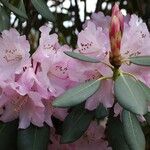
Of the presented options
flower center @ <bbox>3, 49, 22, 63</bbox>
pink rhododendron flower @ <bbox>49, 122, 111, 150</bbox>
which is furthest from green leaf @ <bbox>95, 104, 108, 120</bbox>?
flower center @ <bbox>3, 49, 22, 63</bbox>

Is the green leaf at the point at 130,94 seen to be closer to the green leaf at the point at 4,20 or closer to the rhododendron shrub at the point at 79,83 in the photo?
the rhododendron shrub at the point at 79,83

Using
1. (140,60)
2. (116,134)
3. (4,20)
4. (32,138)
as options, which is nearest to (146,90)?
(140,60)

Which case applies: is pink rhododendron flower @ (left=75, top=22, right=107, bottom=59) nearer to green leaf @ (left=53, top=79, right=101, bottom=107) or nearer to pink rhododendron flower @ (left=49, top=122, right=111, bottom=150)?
green leaf @ (left=53, top=79, right=101, bottom=107)

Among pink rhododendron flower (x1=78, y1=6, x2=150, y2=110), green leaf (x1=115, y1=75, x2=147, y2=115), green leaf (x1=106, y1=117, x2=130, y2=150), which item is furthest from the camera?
green leaf (x1=106, y1=117, x2=130, y2=150)

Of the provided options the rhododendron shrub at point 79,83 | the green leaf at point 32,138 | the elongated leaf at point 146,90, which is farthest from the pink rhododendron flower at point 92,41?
the green leaf at point 32,138

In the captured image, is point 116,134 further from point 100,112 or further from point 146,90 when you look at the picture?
point 146,90

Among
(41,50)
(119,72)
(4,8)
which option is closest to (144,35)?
(119,72)

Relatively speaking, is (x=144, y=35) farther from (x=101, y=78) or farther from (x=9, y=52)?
(x=9, y=52)
